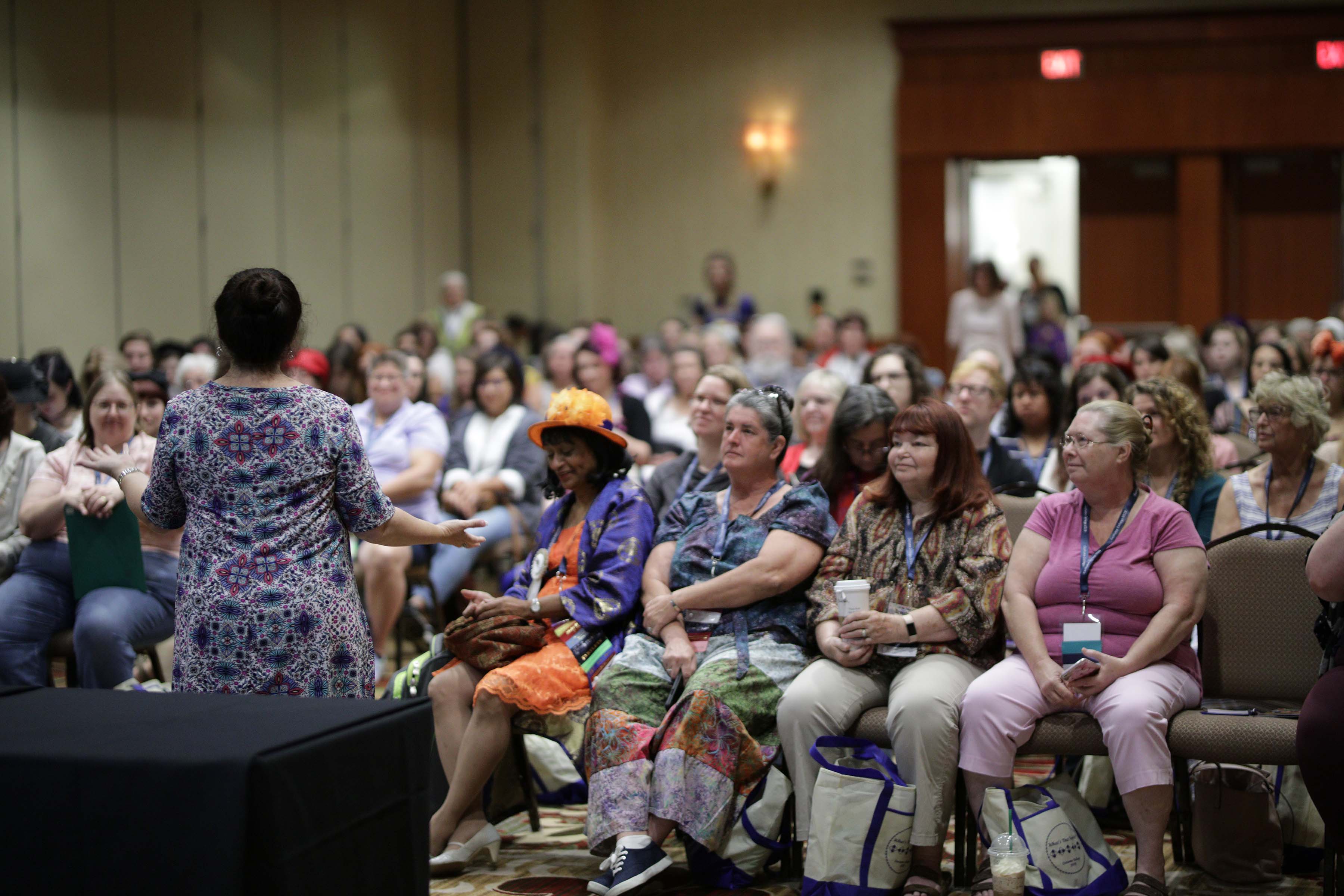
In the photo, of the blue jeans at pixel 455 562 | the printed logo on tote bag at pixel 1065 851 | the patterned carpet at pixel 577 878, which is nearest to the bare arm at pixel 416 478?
the blue jeans at pixel 455 562

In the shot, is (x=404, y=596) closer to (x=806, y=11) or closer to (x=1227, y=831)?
(x=1227, y=831)

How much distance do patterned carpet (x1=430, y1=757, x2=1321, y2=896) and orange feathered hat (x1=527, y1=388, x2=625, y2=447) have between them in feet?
3.68

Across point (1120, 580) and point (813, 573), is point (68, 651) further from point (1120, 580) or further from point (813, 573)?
point (1120, 580)

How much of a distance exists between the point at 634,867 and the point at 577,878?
0.91 feet

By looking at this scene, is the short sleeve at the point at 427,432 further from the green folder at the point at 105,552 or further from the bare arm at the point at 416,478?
the green folder at the point at 105,552

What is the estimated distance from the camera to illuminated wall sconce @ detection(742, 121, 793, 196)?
11.8 m

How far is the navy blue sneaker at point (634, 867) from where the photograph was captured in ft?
10.2

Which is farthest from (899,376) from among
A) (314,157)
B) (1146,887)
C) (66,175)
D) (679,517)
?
(314,157)

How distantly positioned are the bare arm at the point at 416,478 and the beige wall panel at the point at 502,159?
6.36 meters

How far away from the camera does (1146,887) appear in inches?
117

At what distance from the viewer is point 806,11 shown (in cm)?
1170

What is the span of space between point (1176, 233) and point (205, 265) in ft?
25.7

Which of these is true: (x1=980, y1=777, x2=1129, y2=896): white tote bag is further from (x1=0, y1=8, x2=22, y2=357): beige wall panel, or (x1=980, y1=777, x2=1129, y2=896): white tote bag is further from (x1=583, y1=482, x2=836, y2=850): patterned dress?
(x1=0, y1=8, x2=22, y2=357): beige wall panel

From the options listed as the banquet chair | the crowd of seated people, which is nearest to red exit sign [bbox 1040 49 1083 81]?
the crowd of seated people
